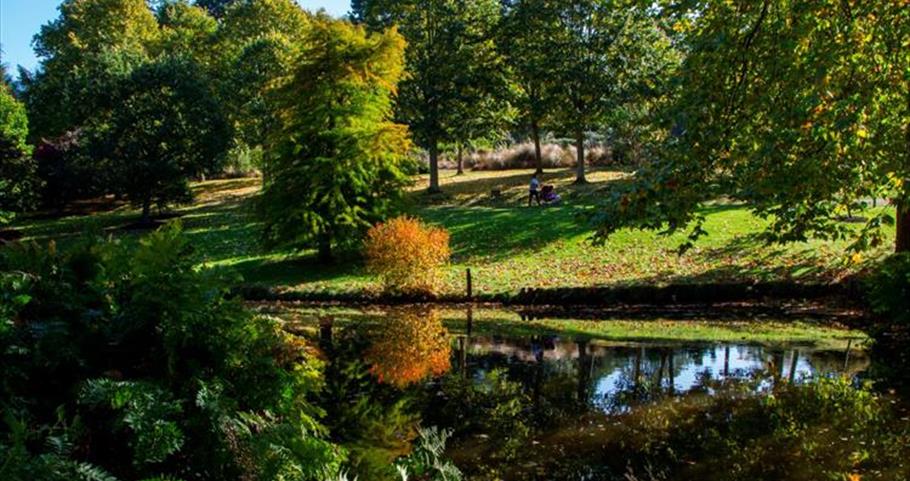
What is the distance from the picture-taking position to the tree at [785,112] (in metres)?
8.76

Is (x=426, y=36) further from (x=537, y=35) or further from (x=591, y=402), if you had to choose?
(x=591, y=402)

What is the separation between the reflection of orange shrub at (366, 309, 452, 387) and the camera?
1066 cm

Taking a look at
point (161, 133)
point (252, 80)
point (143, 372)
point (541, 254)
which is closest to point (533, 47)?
point (541, 254)

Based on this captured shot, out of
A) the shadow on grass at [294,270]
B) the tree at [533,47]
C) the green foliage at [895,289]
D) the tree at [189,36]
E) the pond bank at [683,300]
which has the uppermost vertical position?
the tree at [189,36]

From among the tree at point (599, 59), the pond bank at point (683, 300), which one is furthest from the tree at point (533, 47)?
the pond bank at point (683, 300)

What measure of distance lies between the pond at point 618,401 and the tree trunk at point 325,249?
8145 mm

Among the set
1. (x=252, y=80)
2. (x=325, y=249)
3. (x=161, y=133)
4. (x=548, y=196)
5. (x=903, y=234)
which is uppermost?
(x=252, y=80)

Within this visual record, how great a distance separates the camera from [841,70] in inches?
375

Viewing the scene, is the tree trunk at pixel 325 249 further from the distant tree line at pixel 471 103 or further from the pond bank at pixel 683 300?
the pond bank at pixel 683 300

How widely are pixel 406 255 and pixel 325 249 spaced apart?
5.71m

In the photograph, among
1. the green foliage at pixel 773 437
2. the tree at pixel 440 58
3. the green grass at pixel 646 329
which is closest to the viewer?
the green foliage at pixel 773 437

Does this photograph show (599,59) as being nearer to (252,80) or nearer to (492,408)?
(252,80)

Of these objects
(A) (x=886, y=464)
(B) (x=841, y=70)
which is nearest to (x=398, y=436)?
(A) (x=886, y=464)

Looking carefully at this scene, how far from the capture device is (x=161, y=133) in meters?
34.3
